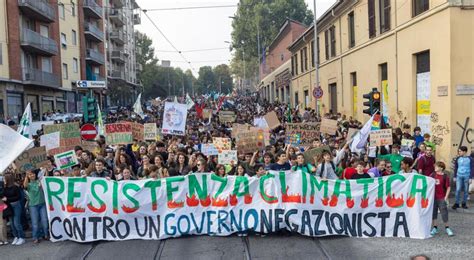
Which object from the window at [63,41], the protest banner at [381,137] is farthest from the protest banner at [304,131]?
the window at [63,41]

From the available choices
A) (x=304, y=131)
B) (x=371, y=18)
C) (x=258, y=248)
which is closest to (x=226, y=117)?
(x=371, y=18)

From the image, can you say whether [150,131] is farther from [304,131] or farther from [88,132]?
[304,131]

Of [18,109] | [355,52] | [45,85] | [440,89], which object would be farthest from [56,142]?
[45,85]

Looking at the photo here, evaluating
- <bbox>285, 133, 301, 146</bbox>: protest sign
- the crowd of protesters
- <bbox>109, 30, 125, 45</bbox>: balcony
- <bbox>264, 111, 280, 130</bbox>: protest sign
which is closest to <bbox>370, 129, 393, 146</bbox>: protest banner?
the crowd of protesters

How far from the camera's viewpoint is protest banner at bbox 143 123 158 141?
1370cm

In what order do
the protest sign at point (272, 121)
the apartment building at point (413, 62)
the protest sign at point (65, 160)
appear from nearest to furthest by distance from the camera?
1. the protest sign at point (65, 160)
2. the apartment building at point (413, 62)
3. the protest sign at point (272, 121)

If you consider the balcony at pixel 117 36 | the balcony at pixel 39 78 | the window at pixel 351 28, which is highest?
the balcony at pixel 117 36

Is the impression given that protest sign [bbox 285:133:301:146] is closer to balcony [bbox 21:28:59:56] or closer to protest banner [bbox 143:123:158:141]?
protest banner [bbox 143:123:158:141]

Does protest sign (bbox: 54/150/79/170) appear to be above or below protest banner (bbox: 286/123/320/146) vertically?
below

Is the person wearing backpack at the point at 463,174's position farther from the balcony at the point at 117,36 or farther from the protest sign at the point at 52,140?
the balcony at the point at 117,36

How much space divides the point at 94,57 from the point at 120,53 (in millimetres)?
15683

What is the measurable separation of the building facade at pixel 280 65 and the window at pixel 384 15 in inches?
1069

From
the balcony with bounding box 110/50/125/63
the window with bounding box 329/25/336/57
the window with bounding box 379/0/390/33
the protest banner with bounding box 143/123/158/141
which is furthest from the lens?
the balcony with bounding box 110/50/125/63

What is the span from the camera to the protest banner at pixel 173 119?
→ 13.6m
